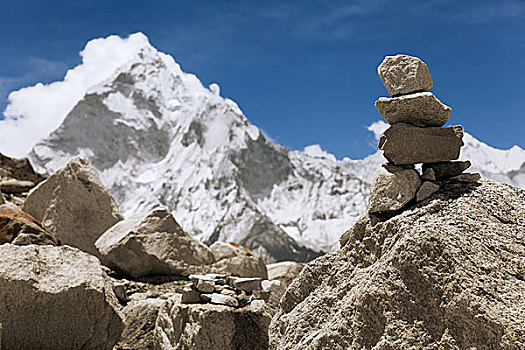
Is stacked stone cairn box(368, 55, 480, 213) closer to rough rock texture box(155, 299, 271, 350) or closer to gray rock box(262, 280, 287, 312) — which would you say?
rough rock texture box(155, 299, 271, 350)

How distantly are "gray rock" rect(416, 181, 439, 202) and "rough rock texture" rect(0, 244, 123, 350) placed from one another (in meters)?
4.58

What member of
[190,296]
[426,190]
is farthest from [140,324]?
[426,190]

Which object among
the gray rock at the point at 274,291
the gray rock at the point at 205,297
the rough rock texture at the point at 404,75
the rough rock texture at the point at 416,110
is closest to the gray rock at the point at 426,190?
the rough rock texture at the point at 416,110

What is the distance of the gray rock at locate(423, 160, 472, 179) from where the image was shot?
5.76 metres

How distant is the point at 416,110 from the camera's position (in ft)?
19.0

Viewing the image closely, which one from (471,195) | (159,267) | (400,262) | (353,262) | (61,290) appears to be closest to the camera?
(400,262)

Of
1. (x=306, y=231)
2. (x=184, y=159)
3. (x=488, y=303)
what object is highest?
(x=184, y=159)

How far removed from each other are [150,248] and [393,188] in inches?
258

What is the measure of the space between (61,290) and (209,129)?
87.9 meters

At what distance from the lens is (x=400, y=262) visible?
15.6 ft

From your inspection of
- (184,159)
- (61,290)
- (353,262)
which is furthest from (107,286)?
(184,159)

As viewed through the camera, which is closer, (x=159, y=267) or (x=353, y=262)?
(x=353, y=262)

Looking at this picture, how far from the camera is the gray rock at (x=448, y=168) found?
5.76 metres

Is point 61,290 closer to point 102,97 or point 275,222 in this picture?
point 275,222
